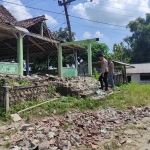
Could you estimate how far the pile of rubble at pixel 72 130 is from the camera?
181 inches

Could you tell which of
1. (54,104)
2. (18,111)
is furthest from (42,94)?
(18,111)

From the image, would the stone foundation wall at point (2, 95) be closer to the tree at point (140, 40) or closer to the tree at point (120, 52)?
the tree at point (120, 52)

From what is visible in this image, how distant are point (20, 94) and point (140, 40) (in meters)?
34.1

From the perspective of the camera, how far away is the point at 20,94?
23.0 ft

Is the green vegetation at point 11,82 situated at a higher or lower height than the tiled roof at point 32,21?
lower

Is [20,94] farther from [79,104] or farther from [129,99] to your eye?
[129,99]

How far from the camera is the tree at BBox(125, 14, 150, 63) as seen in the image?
3653 cm

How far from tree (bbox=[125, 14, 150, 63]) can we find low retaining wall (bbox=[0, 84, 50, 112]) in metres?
32.5

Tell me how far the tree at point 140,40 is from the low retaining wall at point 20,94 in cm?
3251

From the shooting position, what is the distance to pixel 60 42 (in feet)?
46.3

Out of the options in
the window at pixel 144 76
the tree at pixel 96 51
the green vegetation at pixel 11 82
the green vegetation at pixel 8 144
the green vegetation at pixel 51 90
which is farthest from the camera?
the window at pixel 144 76

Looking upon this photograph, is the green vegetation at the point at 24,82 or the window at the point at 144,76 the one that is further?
the window at the point at 144,76

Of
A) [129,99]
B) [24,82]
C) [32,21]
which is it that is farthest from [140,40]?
[24,82]

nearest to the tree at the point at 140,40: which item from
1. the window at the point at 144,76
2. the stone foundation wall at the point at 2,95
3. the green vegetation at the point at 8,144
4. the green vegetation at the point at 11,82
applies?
the window at the point at 144,76
